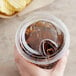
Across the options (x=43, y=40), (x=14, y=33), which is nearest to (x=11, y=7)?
(x=14, y=33)

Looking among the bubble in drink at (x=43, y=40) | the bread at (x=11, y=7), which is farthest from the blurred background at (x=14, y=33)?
the bubble in drink at (x=43, y=40)

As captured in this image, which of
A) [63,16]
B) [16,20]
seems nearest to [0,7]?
[16,20]

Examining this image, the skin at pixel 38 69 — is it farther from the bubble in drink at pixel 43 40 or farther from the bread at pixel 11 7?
the bread at pixel 11 7

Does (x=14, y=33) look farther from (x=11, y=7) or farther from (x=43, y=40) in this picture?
(x=43, y=40)

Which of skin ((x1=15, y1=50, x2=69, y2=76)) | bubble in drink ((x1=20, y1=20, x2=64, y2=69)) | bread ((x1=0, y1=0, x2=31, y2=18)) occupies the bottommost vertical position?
skin ((x1=15, y1=50, x2=69, y2=76))

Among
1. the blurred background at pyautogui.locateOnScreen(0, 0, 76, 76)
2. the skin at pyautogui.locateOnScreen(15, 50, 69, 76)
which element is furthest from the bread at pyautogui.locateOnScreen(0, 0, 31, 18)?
the skin at pyautogui.locateOnScreen(15, 50, 69, 76)

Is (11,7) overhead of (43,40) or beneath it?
overhead

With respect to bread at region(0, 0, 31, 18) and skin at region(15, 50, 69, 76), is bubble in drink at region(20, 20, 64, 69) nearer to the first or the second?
skin at region(15, 50, 69, 76)

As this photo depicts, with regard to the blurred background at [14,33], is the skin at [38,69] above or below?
below
